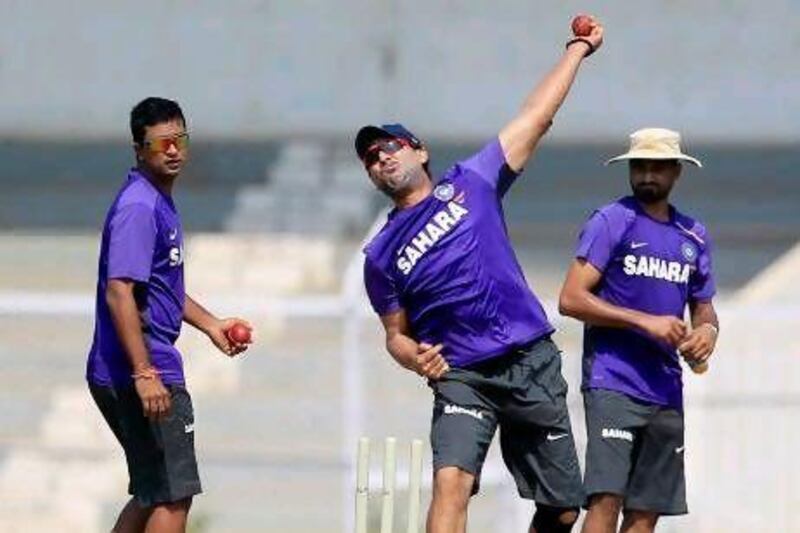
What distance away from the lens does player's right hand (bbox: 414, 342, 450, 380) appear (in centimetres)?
675

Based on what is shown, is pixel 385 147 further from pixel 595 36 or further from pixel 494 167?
pixel 595 36

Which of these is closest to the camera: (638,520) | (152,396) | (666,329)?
(152,396)

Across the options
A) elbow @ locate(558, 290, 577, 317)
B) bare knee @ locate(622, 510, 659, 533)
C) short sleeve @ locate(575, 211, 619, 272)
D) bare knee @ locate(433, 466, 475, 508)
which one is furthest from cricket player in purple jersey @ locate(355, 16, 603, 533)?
bare knee @ locate(622, 510, 659, 533)

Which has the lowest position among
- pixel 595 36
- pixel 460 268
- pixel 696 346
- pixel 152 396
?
pixel 152 396

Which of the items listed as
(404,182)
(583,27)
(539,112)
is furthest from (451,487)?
(583,27)

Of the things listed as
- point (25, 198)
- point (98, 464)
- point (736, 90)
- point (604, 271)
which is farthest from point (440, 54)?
point (604, 271)

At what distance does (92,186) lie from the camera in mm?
12672

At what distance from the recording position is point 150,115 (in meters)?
6.60

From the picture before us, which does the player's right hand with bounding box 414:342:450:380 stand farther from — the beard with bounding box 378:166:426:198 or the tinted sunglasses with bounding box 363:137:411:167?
the tinted sunglasses with bounding box 363:137:411:167

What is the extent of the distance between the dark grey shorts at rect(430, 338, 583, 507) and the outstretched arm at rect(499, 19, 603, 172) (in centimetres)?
57

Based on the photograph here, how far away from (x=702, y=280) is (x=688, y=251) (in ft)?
0.46

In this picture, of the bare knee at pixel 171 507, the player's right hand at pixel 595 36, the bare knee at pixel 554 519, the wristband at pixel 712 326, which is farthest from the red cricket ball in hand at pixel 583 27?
the bare knee at pixel 171 507

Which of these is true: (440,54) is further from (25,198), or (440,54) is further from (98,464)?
(98,464)

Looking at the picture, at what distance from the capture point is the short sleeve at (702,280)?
7.25 meters
